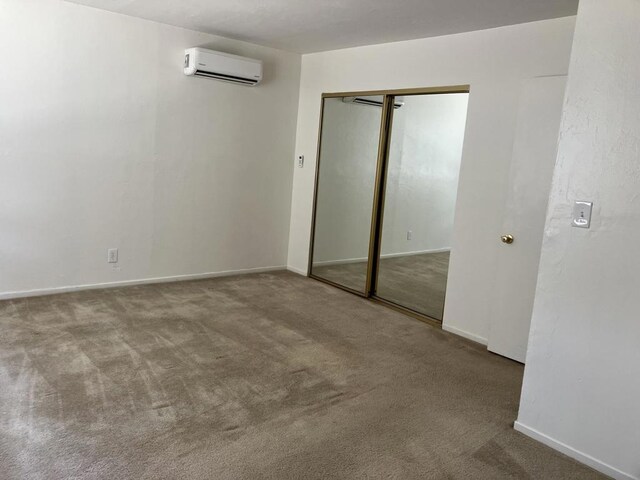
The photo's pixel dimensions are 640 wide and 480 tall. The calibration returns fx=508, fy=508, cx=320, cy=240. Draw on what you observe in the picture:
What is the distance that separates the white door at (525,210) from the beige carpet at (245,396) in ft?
0.92

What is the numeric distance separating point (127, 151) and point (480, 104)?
3083 mm

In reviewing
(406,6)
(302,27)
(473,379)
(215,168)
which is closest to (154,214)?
(215,168)

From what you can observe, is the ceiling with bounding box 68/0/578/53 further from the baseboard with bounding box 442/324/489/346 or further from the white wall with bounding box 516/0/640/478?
the baseboard with bounding box 442/324/489/346

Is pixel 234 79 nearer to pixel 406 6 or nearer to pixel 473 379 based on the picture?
pixel 406 6

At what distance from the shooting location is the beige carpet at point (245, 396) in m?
2.27

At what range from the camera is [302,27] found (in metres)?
4.36

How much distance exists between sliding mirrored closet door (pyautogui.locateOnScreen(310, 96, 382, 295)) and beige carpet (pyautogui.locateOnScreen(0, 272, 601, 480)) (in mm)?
1055

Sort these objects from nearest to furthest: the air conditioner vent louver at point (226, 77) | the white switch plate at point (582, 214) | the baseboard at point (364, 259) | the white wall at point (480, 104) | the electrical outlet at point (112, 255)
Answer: the white switch plate at point (582, 214) → the white wall at point (480, 104) → the electrical outlet at point (112, 255) → the air conditioner vent louver at point (226, 77) → the baseboard at point (364, 259)

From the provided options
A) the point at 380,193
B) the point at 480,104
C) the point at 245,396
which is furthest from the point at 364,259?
the point at 245,396

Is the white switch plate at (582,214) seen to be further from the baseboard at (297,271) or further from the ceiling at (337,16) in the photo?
the baseboard at (297,271)

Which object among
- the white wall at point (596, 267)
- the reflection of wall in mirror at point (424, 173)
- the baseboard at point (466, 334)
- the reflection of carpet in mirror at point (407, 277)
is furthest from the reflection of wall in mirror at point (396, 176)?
the white wall at point (596, 267)

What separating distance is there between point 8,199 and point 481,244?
12.4 feet

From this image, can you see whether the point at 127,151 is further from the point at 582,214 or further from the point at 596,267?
the point at 596,267

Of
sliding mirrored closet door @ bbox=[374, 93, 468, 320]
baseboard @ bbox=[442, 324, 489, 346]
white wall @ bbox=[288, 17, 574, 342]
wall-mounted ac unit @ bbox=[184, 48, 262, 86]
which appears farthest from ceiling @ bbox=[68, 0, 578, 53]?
baseboard @ bbox=[442, 324, 489, 346]
